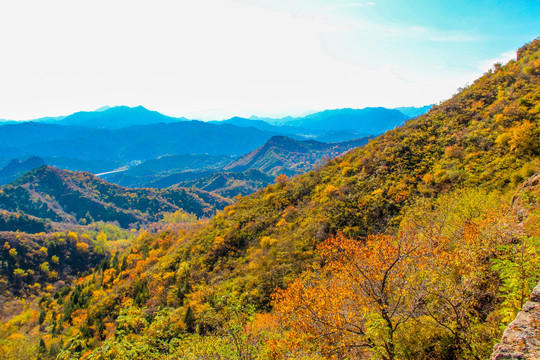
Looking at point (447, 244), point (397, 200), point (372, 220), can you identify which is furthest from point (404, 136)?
point (447, 244)

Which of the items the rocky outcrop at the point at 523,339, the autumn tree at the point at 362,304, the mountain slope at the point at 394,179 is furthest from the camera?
the mountain slope at the point at 394,179

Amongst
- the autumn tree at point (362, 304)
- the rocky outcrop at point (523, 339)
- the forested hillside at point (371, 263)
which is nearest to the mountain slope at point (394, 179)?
the forested hillside at point (371, 263)

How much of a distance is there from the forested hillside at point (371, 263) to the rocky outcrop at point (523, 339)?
1.73 meters

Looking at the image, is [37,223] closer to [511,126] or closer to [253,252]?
[253,252]

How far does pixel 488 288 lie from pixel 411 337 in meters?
3.28

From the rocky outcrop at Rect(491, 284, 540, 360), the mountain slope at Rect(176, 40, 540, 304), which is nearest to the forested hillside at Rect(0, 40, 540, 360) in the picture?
the mountain slope at Rect(176, 40, 540, 304)

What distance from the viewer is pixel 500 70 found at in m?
43.8

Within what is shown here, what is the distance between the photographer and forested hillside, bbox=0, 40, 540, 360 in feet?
28.7

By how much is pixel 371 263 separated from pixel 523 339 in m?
4.90

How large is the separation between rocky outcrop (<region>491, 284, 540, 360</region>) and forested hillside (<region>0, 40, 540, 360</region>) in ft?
5.67

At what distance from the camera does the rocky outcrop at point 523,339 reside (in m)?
4.82

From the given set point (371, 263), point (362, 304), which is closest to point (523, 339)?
point (362, 304)

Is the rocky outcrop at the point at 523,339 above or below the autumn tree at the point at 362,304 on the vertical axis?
above

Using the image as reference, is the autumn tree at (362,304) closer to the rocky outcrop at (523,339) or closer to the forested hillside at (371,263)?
the forested hillside at (371,263)
